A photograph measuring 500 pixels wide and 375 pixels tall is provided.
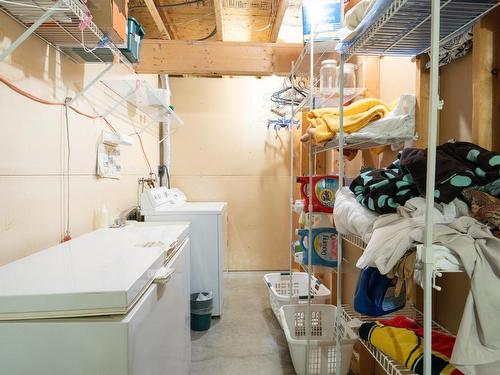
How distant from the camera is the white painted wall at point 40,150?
1252mm

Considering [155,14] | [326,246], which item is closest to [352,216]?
[326,246]

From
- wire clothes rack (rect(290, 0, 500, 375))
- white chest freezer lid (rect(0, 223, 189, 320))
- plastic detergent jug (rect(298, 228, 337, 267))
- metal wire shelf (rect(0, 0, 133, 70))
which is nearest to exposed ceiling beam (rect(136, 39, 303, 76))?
metal wire shelf (rect(0, 0, 133, 70))

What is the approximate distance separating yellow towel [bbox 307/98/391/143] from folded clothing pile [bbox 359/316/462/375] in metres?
0.87

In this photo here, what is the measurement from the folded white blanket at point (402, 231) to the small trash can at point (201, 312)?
71.8 inches

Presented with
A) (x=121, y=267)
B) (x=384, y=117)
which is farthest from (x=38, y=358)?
(x=384, y=117)

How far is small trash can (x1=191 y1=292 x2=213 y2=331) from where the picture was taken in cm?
247

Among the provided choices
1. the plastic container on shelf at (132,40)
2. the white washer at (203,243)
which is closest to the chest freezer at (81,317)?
the plastic container on shelf at (132,40)

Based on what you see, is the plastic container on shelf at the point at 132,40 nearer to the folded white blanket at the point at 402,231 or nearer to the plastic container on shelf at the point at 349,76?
the plastic container on shelf at the point at 349,76

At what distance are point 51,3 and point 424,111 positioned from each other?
5.11 feet

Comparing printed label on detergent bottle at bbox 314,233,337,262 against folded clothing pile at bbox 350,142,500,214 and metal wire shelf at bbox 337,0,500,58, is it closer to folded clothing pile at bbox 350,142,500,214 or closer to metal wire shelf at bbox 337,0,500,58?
folded clothing pile at bbox 350,142,500,214

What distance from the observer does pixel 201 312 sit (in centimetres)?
247

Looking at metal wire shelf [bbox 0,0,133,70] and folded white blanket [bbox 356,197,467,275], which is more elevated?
metal wire shelf [bbox 0,0,133,70]

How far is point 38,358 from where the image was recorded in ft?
2.54

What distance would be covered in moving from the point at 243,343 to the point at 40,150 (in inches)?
73.6
